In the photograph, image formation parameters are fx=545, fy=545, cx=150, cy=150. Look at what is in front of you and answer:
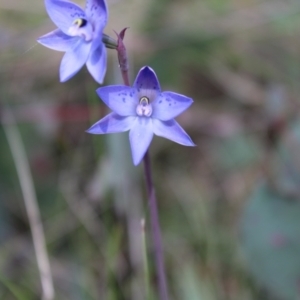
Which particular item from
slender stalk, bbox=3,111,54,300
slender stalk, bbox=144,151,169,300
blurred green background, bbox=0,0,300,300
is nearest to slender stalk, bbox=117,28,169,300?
slender stalk, bbox=144,151,169,300

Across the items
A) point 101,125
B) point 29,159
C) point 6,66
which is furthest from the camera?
point 6,66

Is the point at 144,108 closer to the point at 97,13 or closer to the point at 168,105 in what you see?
the point at 168,105

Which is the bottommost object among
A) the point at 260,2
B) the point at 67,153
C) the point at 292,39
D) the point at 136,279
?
the point at 136,279

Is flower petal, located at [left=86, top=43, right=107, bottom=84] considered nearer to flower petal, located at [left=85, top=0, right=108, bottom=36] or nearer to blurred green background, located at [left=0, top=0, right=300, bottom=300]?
flower petal, located at [left=85, top=0, right=108, bottom=36]

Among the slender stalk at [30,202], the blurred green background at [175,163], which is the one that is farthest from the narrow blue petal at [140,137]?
the slender stalk at [30,202]

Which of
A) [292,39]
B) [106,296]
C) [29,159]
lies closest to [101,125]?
[106,296]

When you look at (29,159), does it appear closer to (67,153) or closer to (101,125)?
(67,153)
